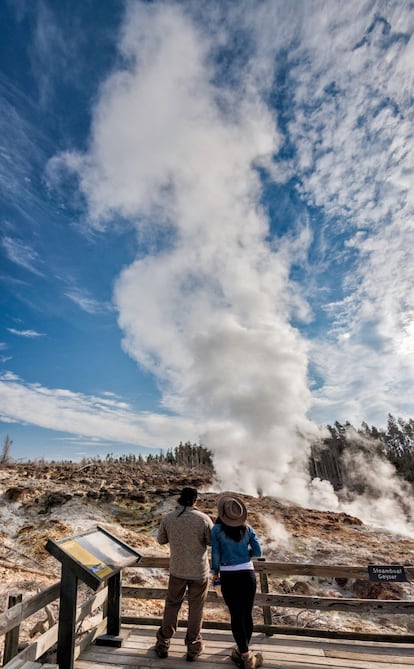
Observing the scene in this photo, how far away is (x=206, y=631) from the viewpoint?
14.6 ft

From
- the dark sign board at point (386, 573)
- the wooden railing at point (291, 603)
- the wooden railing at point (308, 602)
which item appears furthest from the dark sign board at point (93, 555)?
the dark sign board at point (386, 573)

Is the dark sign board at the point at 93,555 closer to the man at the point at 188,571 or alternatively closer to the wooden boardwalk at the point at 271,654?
the man at the point at 188,571

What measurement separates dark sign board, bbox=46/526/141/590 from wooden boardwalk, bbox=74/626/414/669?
3.13 feet

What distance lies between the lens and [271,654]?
3867 millimetres

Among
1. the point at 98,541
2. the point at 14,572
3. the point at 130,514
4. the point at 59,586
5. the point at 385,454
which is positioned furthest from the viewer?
the point at 385,454

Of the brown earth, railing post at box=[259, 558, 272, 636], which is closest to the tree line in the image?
the brown earth

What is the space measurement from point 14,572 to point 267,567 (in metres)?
8.12

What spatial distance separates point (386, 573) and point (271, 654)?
1.69 meters

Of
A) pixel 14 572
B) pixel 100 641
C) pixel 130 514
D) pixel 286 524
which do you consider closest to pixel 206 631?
pixel 100 641

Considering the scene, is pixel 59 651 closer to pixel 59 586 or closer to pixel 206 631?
pixel 59 586

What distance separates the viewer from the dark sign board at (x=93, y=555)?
3257 millimetres

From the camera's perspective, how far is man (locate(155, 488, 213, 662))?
3.70 metres

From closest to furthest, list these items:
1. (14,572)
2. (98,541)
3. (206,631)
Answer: (98,541)
(206,631)
(14,572)

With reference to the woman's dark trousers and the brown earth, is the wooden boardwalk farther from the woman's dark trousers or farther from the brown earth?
the brown earth
